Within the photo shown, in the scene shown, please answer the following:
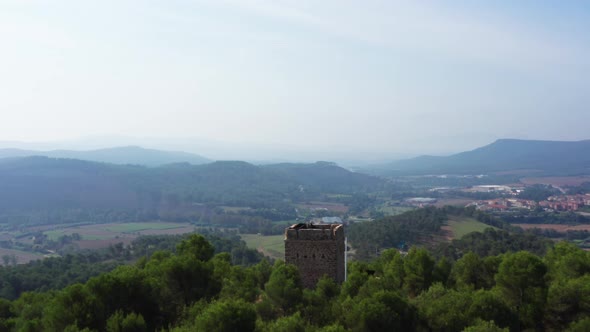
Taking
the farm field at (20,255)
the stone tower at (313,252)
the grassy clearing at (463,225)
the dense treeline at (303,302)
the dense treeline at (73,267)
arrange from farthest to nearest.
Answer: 1. the farm field at (20,255)
2. the grassy clearing at (463,225)
3. the dense treeline at (73,267)
4. the stone tower at (313,252)
5. the dense treeline at (303,302)

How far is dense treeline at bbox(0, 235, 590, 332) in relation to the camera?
1909 cm

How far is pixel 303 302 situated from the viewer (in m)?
23.4

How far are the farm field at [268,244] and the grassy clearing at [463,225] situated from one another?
90.3 ft

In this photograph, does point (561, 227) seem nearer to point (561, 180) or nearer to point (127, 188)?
point (561, 180)

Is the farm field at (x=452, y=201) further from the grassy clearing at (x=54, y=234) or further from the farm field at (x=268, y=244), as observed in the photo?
the grassy clearing at (x=54, y=234)

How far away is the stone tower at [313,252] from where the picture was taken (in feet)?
89.1

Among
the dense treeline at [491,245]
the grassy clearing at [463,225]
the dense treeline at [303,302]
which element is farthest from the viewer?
the grassy clearing at [463,225]

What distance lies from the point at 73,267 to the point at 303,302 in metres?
46.2

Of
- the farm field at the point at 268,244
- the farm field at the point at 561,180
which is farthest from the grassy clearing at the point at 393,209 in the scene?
the farm field at the point at 561,180

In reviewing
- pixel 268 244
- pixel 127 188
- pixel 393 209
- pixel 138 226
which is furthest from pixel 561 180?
pixel 127 188

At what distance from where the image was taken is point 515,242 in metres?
62.6

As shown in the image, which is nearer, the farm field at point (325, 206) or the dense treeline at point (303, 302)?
the dense treeline at point (303, 302)

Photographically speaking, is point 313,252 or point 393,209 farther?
point 393,209

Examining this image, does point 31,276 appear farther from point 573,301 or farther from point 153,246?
point 573,301
